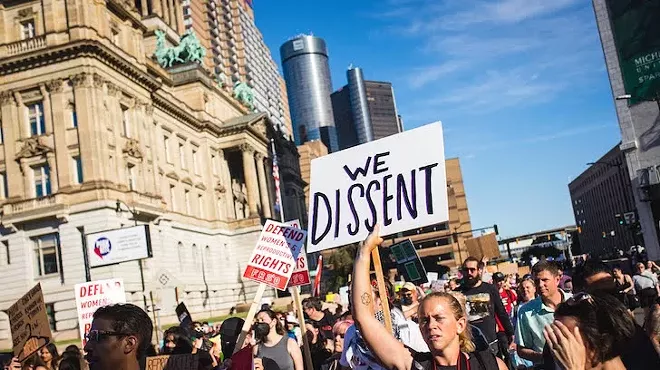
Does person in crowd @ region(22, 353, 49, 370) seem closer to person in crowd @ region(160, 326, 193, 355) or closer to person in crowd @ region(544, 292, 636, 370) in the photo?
Result: person in crowd @ region(160, 326, 193, 355)

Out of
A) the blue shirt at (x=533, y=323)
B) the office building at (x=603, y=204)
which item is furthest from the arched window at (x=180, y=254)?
the office building at (x=603, y=204)

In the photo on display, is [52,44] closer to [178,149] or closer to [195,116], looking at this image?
[178,149]

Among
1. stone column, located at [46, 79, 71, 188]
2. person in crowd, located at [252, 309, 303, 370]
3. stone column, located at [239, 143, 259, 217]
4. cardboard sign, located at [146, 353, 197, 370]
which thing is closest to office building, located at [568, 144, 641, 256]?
stone column, located at [239, 143, 259, 217]

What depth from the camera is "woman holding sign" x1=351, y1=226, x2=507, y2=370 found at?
3.53 meters

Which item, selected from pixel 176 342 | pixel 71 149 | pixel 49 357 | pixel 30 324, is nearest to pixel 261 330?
pixel 176 342

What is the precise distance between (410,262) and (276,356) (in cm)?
800

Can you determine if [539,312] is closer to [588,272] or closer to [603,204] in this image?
[588,272]

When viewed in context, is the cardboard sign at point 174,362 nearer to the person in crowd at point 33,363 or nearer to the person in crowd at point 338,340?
the person in crowd at point 338,340

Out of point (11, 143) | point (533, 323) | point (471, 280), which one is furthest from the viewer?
point (11, 143)

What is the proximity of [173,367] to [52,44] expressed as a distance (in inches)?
1573

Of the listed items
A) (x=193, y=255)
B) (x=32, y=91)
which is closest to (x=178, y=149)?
(x=193, y=255)

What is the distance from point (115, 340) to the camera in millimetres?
3512

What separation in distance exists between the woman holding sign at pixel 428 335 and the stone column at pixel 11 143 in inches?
1618

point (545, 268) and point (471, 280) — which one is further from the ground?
point (545, 268)
